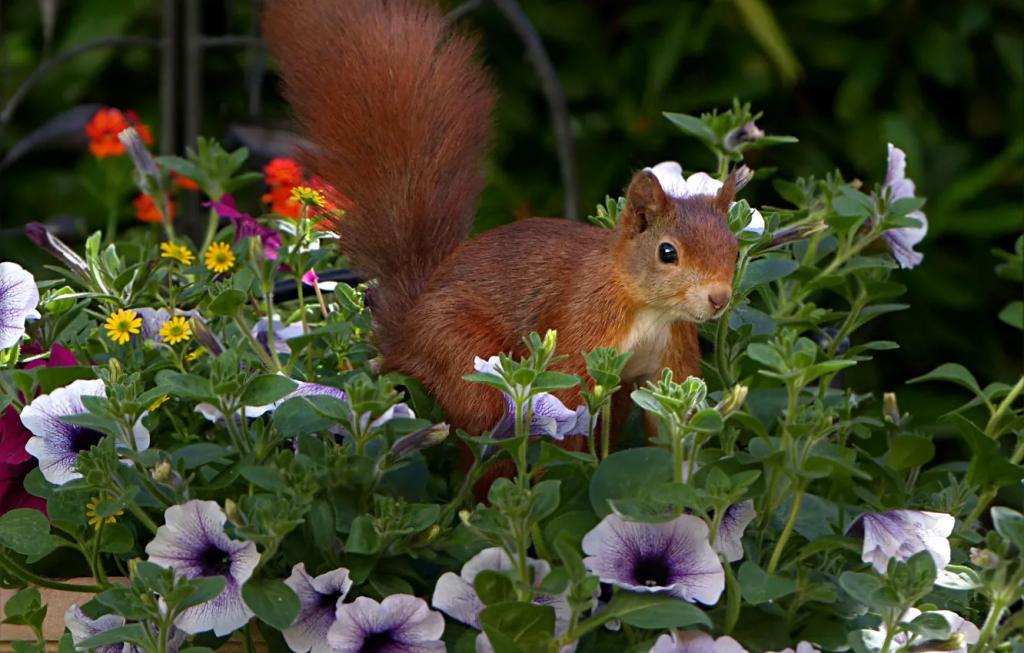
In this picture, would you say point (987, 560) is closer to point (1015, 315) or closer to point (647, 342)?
point (647, 342)

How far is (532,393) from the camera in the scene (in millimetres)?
672

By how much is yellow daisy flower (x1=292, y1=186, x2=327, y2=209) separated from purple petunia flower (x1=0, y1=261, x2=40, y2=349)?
0.60 ft

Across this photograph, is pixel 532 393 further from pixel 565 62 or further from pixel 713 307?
pixel 565 62

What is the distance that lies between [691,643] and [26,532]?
35 centimetres

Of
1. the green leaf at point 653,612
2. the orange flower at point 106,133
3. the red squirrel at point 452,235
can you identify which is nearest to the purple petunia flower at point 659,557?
the green leaf at point 653,612

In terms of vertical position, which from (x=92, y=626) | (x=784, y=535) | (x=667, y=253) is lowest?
(x=92, y=626)

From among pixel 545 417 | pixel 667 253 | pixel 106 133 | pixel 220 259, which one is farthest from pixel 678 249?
pixel 106 133

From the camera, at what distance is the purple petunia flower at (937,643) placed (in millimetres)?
681

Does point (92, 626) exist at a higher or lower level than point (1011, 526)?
lower

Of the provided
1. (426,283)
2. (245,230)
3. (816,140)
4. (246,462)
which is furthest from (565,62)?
(246,462)

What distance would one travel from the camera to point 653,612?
2.08ft

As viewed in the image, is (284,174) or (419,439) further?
(284,174)

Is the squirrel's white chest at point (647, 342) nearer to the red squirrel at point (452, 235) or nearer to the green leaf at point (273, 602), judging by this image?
the red squirrel at point (452, 235)

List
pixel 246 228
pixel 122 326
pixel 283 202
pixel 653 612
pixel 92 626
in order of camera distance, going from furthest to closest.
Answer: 1. pixel 283 202
2. pixel 246 228
3. pixel 122 326
4. pixel 92 626
5. pixel 653 612
